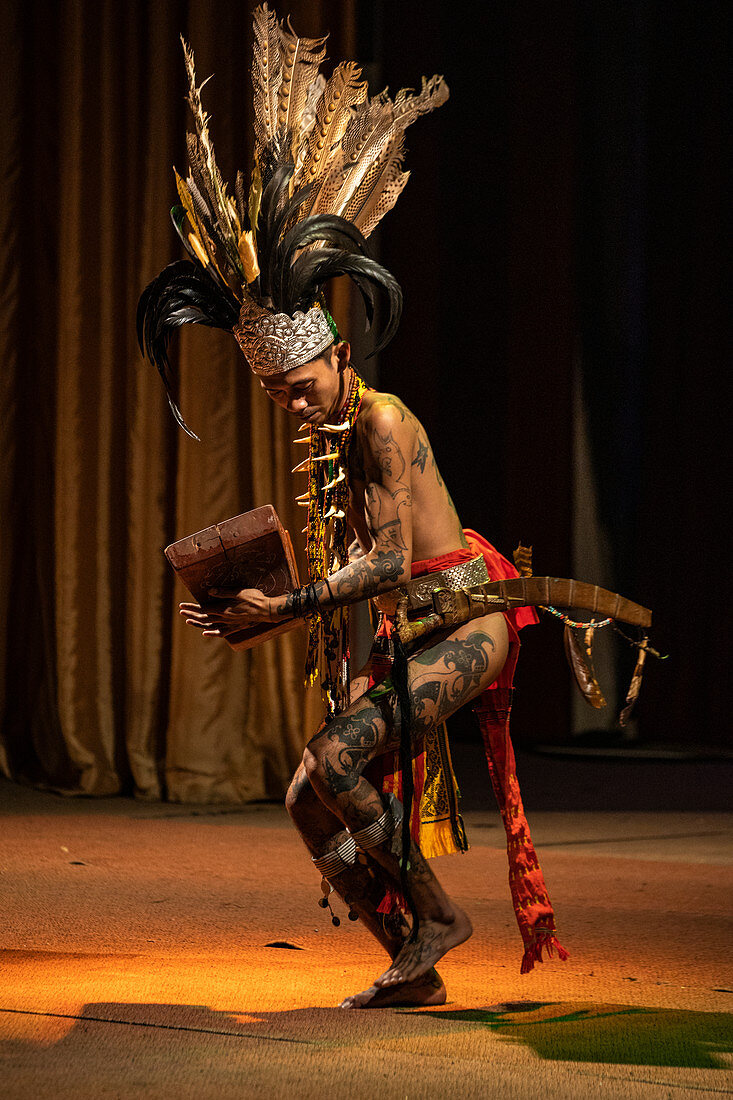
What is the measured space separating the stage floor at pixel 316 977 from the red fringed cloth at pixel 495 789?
17cm

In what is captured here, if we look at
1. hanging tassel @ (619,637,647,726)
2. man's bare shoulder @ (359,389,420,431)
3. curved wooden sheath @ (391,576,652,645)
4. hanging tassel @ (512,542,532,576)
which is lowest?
hanging tassel @ (619,637,647,726)

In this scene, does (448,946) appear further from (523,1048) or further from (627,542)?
(627,542)

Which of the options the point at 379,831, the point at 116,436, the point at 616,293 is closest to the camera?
the point at 379,831

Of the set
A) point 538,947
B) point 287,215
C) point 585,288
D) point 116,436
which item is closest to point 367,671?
point 538,947

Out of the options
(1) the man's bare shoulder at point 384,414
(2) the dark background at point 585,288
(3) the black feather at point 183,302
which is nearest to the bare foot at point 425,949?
(1) the man's bare shoulder at point 384,414

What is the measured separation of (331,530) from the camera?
3.12 meters

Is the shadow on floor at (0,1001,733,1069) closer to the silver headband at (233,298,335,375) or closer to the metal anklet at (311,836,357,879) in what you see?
the metal anklet at (311,836,357,879)

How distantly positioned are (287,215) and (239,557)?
732 millimetres

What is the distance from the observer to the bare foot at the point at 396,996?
291 centimetres

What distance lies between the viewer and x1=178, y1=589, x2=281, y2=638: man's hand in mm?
2852

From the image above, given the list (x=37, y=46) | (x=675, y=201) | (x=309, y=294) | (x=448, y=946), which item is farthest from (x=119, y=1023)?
(x=675, y=201)

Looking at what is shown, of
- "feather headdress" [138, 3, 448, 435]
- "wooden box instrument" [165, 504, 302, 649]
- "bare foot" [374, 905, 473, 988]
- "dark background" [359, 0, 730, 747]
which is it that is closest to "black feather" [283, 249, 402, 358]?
"feather headdress" [138, 3, 448, 435]

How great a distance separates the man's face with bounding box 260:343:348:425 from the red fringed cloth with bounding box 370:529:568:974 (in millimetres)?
394

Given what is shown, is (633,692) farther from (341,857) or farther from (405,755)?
(341,857)
